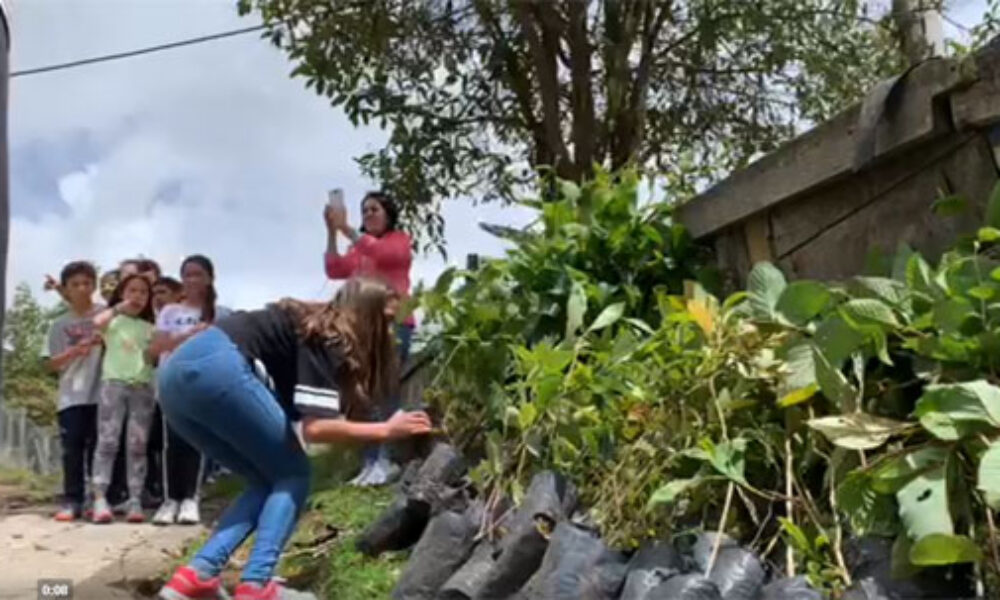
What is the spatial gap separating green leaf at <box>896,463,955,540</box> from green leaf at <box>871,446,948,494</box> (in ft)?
0.05

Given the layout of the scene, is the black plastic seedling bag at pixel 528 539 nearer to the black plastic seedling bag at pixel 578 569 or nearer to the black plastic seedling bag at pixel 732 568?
the black plastic seedling bag at pixel 578 569

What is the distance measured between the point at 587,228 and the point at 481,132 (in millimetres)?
4553

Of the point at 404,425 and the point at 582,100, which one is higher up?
the point at 582,100

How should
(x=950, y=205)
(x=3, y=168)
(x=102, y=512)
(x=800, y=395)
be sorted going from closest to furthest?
(x=3, y=168) → (x=800, y=395) → (x=950, y=205) → (x=102, y=512)

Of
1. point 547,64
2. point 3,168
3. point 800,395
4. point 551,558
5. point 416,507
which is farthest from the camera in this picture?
point 547,64

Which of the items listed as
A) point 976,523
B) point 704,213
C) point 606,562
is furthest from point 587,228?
point 976,523

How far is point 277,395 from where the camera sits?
12.0ft

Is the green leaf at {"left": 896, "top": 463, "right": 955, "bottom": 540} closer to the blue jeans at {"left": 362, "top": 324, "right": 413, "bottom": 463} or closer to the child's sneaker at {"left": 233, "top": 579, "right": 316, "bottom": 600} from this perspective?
the child's sneaker at {"left": 233, "top": 579, "right": 316, "bottom": 600}

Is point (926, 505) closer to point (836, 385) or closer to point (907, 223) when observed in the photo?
point (836, 385)

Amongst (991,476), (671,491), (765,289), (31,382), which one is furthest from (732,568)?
(31,382)

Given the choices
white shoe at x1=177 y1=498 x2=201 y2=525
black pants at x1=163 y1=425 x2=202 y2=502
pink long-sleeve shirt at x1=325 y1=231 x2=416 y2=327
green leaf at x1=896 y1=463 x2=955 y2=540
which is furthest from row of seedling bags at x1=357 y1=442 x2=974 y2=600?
black pants at x1=163 y1=425 x2=202 y2=502

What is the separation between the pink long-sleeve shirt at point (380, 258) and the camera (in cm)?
561

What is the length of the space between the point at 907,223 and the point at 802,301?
651mm

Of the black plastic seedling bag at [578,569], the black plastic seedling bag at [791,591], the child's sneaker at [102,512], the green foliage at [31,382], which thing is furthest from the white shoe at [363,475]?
the green foliage at [31,382]
